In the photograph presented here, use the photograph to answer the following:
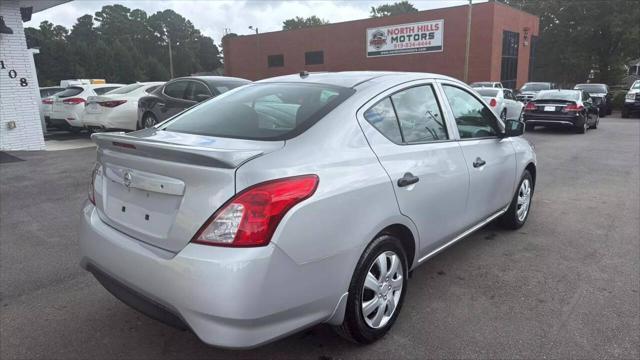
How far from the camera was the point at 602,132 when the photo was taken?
49.0 ft

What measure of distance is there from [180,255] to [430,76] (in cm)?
233

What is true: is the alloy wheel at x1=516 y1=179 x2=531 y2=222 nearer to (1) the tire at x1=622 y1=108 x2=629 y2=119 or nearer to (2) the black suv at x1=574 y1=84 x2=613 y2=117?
(2) the black suv at x1=574 y1=84 x2=613 y2=117

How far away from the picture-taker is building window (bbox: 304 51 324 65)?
135 feet

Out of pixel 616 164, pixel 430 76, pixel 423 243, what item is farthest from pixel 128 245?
pixel 616 164

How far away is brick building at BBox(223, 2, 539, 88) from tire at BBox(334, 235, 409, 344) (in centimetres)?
3243

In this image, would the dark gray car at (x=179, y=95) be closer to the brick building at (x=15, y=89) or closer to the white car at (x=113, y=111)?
the white car at (x=113, y=111)

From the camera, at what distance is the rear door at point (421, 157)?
286 cm

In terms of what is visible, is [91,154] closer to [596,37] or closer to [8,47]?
[8,47]

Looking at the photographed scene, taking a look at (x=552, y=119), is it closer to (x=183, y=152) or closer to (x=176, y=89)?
(x=176, y=89)

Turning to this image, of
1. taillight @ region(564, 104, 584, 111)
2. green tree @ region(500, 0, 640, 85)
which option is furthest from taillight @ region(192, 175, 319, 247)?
green tree @ region(500, 0, 640, 85)

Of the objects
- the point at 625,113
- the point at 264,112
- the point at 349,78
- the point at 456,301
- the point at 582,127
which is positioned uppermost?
the point at 349,78

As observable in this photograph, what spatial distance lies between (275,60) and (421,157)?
141 feet

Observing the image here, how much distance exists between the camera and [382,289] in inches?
111

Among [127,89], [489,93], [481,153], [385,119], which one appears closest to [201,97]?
[127,89]
